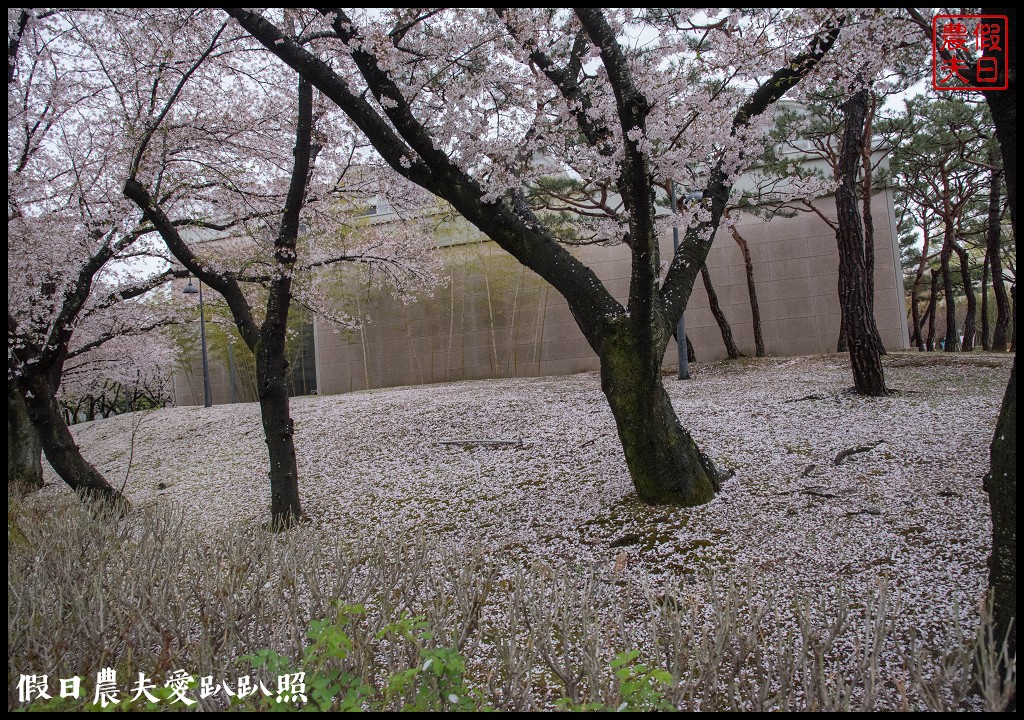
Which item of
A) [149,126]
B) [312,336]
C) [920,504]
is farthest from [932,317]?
[149,126]

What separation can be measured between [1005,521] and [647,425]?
2.14 m

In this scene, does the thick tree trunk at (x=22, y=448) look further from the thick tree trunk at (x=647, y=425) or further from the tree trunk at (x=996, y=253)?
the tree trunk at (x=996, y=253)

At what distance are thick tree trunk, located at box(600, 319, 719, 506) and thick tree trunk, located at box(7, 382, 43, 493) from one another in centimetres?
850

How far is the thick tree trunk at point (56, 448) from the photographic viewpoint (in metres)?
5.83

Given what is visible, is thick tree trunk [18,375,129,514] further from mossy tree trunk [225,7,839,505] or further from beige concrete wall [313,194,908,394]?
beige concrete wall [313,194,908,394]

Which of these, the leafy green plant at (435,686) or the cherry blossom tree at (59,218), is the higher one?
the cherry blossom tree at (59,218)

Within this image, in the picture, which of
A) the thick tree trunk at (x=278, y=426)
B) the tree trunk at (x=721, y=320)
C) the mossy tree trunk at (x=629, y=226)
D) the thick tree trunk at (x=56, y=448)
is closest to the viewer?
the mossy tree trunk at (x=629, y=226)

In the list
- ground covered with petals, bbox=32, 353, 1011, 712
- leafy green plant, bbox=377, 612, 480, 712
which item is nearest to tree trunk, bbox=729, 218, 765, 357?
ground covered with petals, bbox=32, 353, 1011, 712

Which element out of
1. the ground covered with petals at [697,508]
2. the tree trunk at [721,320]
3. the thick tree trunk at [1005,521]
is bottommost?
the ground covered with petals at [697,508]

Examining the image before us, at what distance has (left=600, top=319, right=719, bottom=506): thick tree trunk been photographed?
391 centimetres

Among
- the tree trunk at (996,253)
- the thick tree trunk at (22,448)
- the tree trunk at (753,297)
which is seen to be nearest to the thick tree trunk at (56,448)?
the thick tree trunk at (22,448)

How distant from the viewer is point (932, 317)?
51.7 ft

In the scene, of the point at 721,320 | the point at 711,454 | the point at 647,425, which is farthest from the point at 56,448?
the point at 721,320

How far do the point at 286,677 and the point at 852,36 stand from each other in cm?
426
